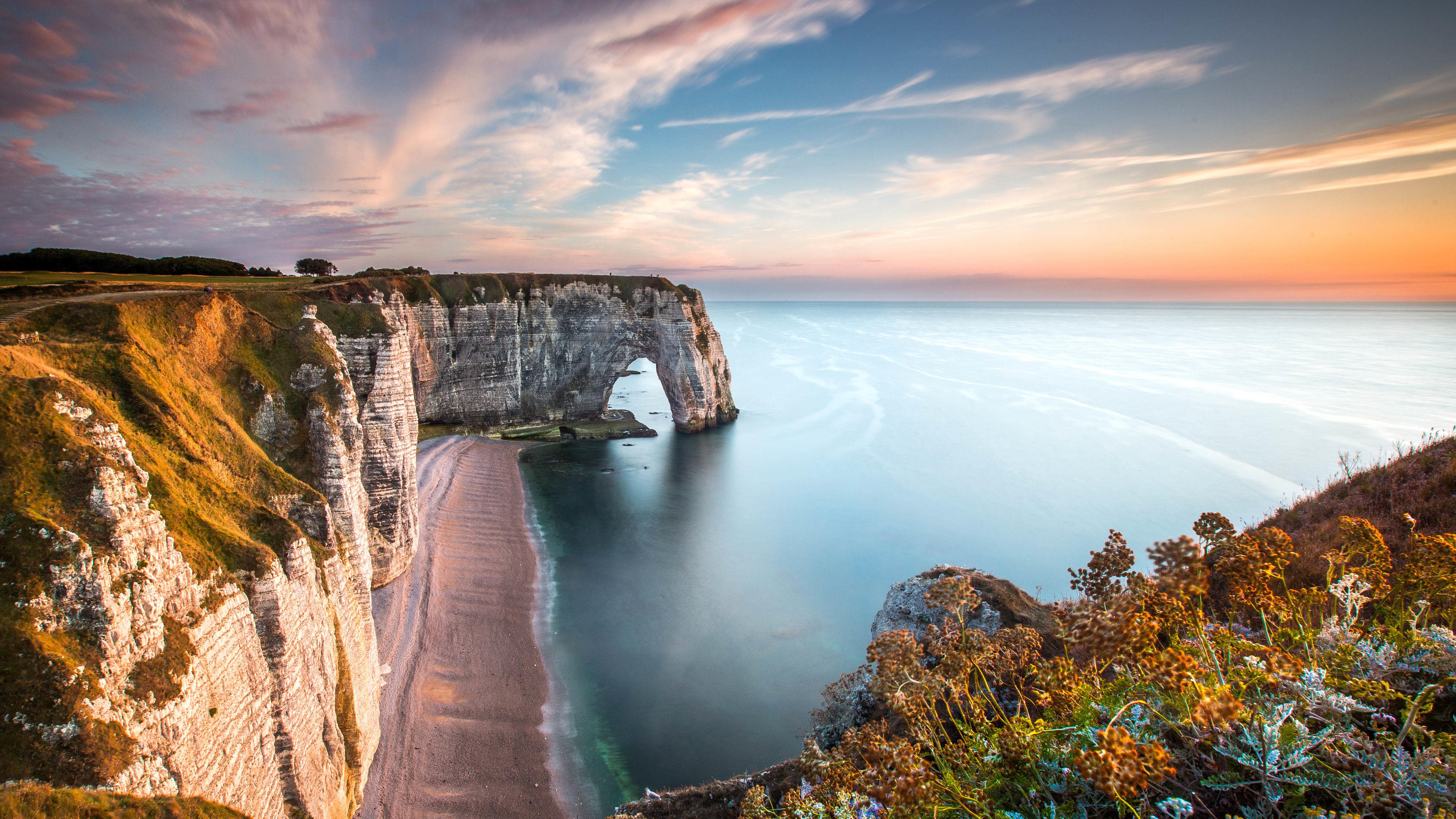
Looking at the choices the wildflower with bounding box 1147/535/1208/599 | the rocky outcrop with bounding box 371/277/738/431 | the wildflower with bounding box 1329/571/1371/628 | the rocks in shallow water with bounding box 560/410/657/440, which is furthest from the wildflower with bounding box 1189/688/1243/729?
the rocks in shallow water with bounding box 560/410/657/440

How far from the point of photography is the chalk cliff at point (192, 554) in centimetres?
745

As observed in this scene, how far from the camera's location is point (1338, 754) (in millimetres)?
3961

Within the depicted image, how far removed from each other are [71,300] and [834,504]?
37077 millimetres

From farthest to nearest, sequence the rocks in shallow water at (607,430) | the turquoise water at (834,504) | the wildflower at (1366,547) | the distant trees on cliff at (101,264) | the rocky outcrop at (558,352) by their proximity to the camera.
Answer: the rocks in shallow water at (607,430)
the rocky outcrop at (558,352)
the distant trees on cliff at (101,264)
the turquoise water at (834,504)
the wildflower at (1366,547)

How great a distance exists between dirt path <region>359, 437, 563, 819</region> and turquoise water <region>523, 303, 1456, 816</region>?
141 cm

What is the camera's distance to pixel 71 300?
1346 centimetres

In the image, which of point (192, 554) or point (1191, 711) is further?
point (192, 554)

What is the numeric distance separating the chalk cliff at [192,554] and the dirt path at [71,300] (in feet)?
1.60

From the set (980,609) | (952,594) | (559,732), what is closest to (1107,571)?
(952,594)

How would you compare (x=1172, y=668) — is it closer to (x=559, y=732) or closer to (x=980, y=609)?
(x=980, y=609)

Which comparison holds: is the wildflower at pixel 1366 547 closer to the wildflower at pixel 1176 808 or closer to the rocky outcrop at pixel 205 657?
the wildflower at pixel 1176 808

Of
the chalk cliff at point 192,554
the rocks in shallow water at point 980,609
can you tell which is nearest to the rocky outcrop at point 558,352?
the chalk cliff at point 192,554

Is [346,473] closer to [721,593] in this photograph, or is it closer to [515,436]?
[721,593]

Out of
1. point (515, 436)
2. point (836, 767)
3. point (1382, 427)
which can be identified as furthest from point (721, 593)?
point (1382, 427)
